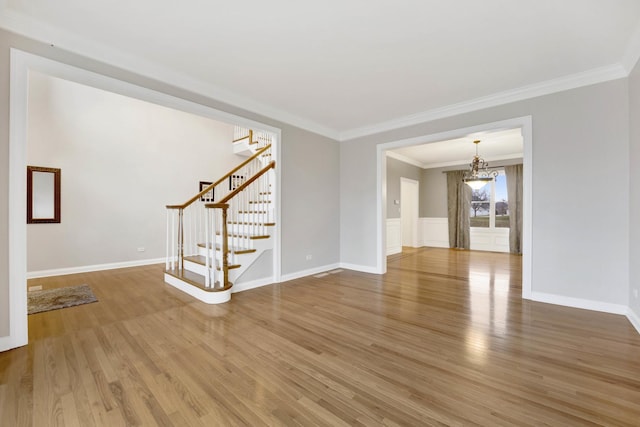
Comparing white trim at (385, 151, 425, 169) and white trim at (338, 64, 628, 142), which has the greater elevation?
white trim at (385, 151, 425, 169)

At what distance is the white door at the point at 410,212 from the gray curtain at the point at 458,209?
101 centimetres

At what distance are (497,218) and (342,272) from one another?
5.72 m

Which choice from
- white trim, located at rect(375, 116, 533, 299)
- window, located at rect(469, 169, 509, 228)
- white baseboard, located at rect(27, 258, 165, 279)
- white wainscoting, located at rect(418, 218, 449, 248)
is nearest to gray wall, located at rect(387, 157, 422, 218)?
white wainscoting, located at rect(418, 218, 449, 248)

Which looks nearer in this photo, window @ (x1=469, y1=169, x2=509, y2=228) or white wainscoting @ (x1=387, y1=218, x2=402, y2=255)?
white wainscoting @ (x1=387, y1=218, x2=402, y2=255)

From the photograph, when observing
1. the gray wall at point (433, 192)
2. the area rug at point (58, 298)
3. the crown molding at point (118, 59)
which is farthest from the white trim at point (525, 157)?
the area rug at point (58, 298)

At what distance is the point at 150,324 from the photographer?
2.73 metres

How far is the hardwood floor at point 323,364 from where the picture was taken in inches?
59.2

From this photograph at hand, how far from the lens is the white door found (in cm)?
908

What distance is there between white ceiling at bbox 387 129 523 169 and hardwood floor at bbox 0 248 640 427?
12.3ft

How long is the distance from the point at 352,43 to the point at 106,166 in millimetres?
5386

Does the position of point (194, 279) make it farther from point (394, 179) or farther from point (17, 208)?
point (394, 179)

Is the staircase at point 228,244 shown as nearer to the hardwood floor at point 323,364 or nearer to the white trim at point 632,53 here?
the hardwood floor at point 323,364

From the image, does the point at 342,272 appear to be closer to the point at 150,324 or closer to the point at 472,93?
the point at 150,324

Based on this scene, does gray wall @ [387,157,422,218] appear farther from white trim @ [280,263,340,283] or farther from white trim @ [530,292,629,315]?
white trim @ [530,292,629,315]
